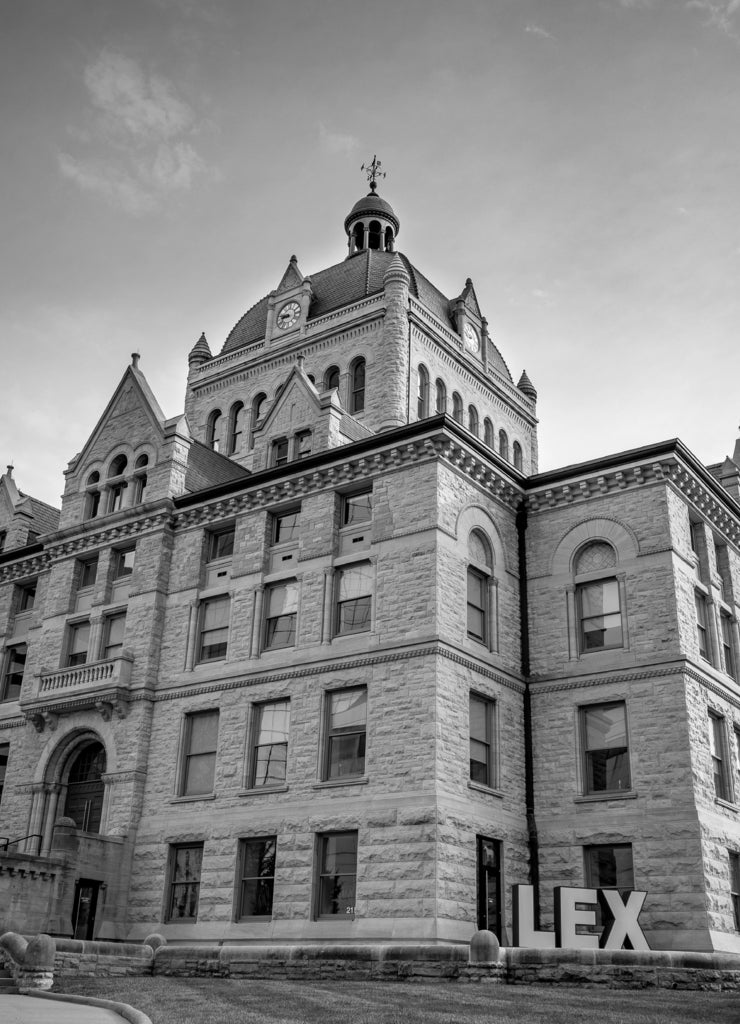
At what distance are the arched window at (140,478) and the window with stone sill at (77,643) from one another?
14.8ft

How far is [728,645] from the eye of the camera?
106 ft

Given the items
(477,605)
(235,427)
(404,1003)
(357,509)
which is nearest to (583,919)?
(477,605)

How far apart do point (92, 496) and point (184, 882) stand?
1432 cm

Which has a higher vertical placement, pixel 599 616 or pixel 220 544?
pixel 220 544

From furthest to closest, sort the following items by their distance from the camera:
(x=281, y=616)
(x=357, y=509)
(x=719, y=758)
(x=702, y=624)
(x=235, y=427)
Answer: (x=235, y=427), (x=357, y=509), (x=281, y=616), (x=702, y=624), (x=719, y=758)

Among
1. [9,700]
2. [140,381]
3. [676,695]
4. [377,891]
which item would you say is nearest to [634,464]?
[676,695]

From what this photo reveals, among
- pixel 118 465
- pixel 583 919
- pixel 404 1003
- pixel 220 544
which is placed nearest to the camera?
pixel 404 1003

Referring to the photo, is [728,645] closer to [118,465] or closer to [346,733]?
[346,733]

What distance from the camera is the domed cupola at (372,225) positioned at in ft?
184

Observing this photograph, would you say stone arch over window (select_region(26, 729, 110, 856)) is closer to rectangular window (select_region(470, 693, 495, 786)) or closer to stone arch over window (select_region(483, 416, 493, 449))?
rectangular window (select_region(470, 693, 495, 786))

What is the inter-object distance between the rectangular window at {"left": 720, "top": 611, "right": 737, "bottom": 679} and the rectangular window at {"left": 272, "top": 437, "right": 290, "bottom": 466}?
15.0 metres

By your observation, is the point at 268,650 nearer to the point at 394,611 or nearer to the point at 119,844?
the point at 394,611

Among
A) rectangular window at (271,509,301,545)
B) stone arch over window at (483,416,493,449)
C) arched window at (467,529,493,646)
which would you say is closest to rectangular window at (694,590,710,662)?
arched window at (467,529,493,646)

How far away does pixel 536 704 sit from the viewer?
29.9m
